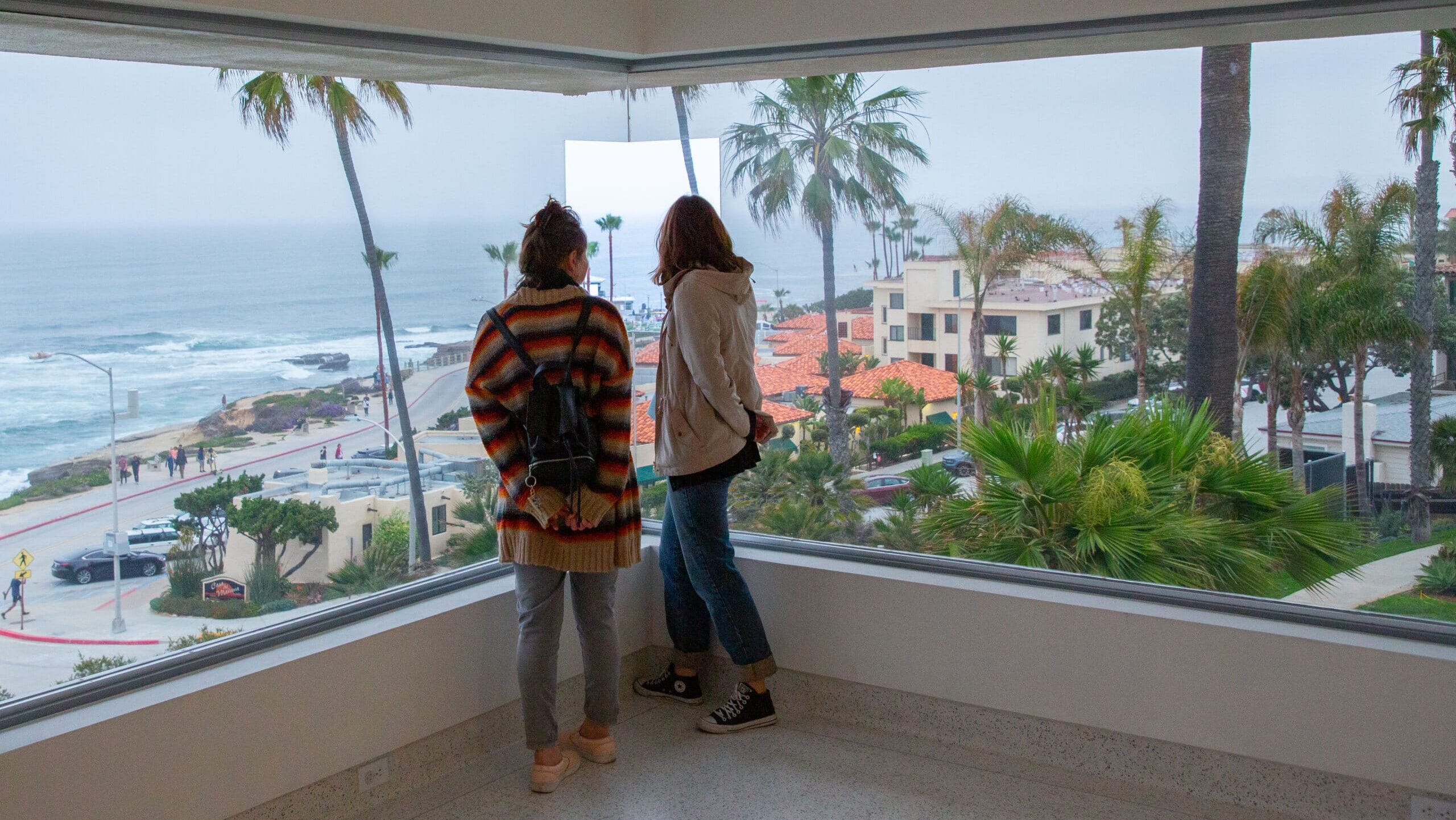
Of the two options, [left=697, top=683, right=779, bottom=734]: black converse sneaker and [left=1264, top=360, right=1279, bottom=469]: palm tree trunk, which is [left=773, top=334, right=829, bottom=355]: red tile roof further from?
[left=1264, top=360, right=1279, bottom=469]: palm tree trunk

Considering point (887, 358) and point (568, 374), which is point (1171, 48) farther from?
point (568, 374)

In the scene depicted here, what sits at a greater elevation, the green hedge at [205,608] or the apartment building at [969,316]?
the apartment building at [969,316]

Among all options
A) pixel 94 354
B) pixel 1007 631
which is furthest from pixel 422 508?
pixel 1007 631

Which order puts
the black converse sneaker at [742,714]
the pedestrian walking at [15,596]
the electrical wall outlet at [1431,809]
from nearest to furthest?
the pedestrian walking at [15,596], the electrical wall outlet at [1431,809], the black converse sneaker at [742,714]

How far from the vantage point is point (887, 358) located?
11.6 ft

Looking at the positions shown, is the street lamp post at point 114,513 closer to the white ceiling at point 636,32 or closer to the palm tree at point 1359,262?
the white ceiling at point 636,32

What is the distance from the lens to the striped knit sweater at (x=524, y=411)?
2838mm

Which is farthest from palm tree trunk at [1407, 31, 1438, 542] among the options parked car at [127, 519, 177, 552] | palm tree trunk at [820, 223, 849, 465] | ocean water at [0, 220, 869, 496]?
parked car at [127, 519, 177, 552]

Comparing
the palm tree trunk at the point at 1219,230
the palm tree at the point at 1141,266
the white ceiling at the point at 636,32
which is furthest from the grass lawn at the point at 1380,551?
the white ceiling at the point at 636,32

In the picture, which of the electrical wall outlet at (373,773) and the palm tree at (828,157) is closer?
the electrical wall outlet at (373,773)

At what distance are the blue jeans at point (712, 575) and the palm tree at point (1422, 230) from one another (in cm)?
182

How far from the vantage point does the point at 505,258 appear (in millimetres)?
3562

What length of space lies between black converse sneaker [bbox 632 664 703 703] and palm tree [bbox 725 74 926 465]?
0.92m

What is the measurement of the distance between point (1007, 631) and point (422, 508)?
5.87 feet
